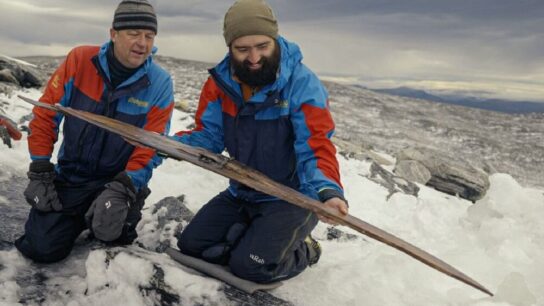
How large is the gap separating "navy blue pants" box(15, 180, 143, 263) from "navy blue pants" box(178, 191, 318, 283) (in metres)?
0.67

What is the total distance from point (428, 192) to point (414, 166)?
37.9 inches

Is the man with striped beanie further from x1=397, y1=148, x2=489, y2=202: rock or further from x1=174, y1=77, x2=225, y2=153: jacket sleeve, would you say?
x1=397, y1=148, x2=489, y2=202: rock

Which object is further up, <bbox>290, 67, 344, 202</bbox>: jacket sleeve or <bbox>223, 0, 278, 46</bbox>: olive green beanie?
<bbox>223, 0, 278, 46</bbox>: olive green beanie

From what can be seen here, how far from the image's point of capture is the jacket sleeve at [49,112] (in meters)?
3.90

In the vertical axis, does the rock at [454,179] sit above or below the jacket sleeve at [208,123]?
below

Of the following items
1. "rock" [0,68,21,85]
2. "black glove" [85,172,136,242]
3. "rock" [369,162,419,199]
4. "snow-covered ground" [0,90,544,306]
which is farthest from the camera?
"rock" [0,68,21,85]

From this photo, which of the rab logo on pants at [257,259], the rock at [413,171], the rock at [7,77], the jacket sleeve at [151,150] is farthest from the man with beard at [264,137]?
the rock at [7,77]

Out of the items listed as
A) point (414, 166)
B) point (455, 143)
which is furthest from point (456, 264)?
point (455, 143)

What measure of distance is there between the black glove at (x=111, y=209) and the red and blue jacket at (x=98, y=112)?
0.40 feet

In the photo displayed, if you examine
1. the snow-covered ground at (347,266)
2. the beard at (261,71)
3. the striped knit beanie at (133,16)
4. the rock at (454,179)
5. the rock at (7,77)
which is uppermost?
the striped knit beanie at (133,16)

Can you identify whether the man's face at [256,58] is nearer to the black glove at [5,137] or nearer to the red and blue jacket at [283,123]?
the red and blue jacket at [283,123]

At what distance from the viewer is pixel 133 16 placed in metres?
3.67

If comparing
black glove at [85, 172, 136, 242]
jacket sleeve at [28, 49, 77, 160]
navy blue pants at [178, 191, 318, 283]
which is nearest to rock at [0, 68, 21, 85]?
jacket sleeve at [28, 49, 77, 160]

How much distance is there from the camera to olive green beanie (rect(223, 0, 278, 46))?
129 inches
